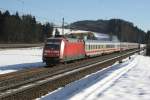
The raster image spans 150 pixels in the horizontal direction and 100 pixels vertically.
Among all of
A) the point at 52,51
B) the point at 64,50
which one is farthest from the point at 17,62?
the point at 64,50

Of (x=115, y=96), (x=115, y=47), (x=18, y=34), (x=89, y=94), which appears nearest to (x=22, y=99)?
(x=89, y=94)

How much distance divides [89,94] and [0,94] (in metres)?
3.40

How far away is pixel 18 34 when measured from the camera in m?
122

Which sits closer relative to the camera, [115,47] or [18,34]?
[115,47]

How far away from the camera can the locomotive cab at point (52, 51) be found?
32.3m

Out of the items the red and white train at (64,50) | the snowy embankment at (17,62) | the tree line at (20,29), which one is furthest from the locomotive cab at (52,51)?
the tree line at (20,29)

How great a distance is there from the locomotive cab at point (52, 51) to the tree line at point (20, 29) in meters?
76.5

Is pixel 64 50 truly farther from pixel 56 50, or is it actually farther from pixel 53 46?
pixel 53 46

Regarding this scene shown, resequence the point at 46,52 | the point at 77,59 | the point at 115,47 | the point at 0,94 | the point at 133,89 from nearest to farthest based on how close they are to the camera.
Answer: the point at 0,94 < the point at 133,89 < the point at 46,52 < the point at 77,59 < the point at 115,47

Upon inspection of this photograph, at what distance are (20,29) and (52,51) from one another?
3706 inches

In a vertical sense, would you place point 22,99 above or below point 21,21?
below

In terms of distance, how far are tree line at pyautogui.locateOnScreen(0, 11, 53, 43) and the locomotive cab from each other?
76539mm

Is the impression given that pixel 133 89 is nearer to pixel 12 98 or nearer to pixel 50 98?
pixel 50 98

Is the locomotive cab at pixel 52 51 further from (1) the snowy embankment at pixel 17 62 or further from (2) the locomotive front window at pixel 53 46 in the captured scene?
(1) the snowy embankment at pixel 17 62
